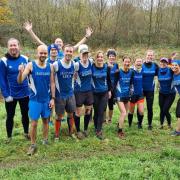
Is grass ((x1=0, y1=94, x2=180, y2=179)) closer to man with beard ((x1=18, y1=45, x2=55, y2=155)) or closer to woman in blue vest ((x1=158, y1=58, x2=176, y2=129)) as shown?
man with beard ((x1=18, y1=45, x2=55, y2=155))

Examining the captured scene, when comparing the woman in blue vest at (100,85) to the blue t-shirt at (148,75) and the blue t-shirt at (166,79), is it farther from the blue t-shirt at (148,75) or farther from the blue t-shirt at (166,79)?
the blue t-shirt at (166,79)

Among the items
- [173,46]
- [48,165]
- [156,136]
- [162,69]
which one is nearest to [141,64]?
[162,69]

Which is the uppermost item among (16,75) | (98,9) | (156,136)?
(98,9)

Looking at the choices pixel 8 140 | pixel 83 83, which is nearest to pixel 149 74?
pixel 83 83

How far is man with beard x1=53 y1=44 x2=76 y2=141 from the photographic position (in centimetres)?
781

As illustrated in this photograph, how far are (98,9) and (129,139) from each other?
36033 mm

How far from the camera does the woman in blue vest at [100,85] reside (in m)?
8.42

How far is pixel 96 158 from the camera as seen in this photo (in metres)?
7.17

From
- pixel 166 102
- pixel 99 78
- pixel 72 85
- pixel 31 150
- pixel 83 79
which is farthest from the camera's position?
pixel 166 102

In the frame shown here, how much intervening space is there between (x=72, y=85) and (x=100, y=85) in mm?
828

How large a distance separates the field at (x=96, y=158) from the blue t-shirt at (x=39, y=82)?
128 cm

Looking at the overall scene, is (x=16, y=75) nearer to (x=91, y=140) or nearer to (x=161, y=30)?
(x=91, y=140)

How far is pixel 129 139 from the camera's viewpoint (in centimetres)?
867

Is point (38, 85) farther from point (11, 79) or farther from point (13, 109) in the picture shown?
point (13, 109)
